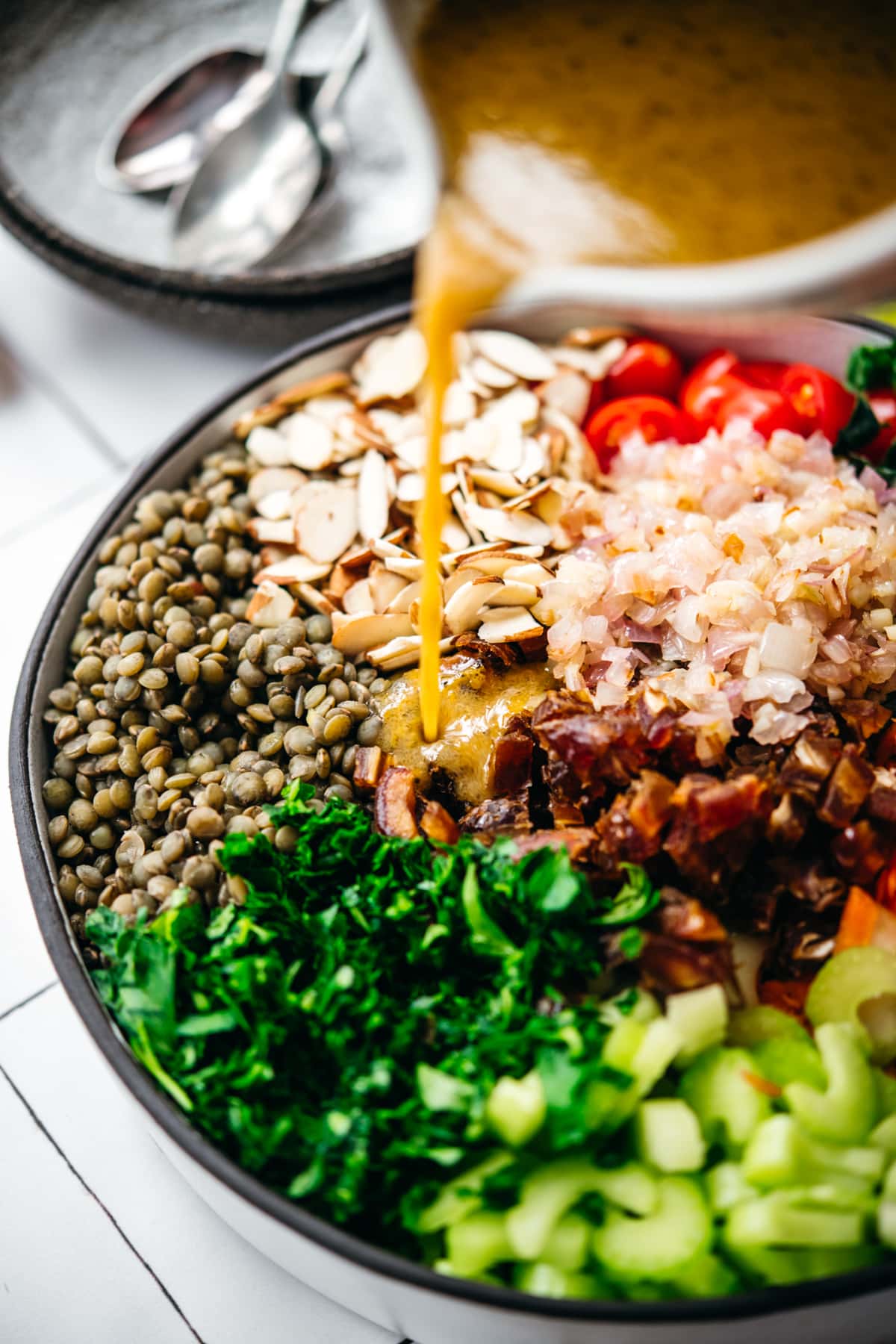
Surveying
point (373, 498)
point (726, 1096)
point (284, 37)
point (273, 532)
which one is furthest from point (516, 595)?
point (284, 37)

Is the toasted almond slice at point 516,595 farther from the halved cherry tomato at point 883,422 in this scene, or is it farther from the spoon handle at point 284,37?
the spoon handle at point 284,37

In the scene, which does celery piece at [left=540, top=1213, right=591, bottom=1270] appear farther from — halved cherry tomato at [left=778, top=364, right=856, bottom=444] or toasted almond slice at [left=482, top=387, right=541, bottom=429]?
halved cherry tomato at [left=778, top=364, right=856, bottom=444]

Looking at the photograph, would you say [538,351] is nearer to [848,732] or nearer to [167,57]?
[848,732]

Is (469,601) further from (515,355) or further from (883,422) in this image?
(883,422)

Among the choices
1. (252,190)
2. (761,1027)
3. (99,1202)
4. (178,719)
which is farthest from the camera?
(252,190)

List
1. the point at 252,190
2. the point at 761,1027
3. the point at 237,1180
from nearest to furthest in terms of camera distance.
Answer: the point at 237,1180 < the point at 761,1027 < the point at 252,190

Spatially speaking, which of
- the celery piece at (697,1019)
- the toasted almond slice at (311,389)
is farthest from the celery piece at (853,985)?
the toasted almond slice at (311,389)
